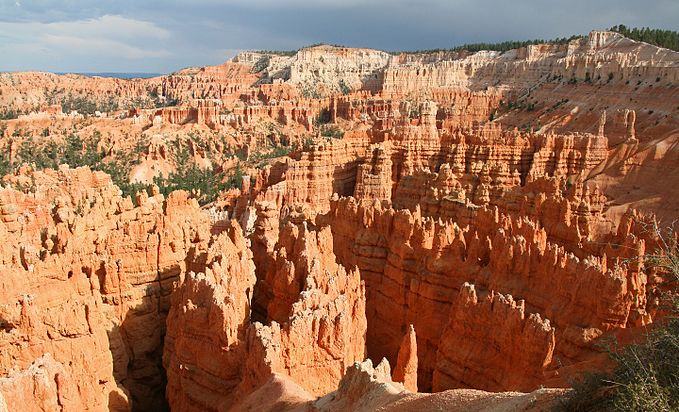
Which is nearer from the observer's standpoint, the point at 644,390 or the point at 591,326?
the point at 644,390

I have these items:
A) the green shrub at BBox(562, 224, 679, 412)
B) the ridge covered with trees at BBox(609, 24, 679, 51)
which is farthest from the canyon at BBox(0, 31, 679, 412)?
the ridge covered with trees at BBox(609, 24, 679, 51)

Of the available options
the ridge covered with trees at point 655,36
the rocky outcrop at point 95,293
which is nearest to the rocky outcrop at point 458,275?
the rocky outcrop at point 95,293

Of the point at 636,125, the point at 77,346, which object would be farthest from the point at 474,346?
the point at 636,125

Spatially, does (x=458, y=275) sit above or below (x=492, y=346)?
above

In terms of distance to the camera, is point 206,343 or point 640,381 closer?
point 640,381

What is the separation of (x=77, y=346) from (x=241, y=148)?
2795 inches

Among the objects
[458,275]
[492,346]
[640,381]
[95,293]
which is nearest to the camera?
[640,381]

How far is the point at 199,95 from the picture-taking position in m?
137

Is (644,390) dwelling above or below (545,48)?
below

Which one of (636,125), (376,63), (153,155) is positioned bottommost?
(153,155)

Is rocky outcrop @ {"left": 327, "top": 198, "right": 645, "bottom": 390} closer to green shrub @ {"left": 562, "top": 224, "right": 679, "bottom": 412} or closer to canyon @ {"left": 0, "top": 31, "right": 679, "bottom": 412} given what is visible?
canyon @ {"left": 0, "top": 31, "right": 679, "bottom": 412}

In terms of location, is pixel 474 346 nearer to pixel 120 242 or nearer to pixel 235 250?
pixel 235 250

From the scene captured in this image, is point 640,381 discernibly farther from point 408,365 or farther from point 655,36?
point 655,36

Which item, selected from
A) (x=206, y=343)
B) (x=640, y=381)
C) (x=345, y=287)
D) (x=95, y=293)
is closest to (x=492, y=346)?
(x=345, y=287)
